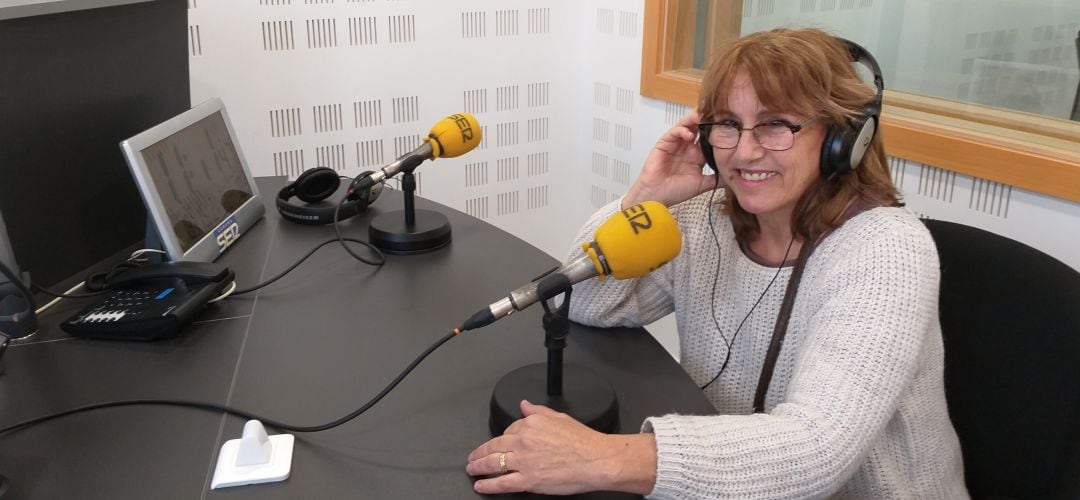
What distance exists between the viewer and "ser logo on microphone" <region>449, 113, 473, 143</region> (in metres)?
1.50

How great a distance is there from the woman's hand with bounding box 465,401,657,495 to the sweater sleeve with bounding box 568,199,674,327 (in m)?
0.33

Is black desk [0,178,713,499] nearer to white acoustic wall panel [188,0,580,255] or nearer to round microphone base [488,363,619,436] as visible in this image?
round microphone base [488,363,619,436]

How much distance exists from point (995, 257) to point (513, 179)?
4.94 feet

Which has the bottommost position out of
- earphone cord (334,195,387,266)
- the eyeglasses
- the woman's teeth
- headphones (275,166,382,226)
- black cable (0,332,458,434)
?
black cable (0,332,458,434)

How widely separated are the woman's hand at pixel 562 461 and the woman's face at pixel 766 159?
420mm

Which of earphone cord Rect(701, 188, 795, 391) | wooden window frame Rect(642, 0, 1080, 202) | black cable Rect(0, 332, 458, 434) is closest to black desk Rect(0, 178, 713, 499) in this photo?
black cable Rect(0, 332, 458, 434)

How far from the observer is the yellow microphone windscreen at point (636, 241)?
36.3 inches

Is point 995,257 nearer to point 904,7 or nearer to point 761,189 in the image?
point 761,189

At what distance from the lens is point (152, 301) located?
1179 mm

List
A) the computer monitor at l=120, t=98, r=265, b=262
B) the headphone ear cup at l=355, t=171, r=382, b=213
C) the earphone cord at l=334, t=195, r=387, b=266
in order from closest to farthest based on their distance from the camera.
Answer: the computer monitor at l=120, t=98, r=265, b=262, the earphone cord at l=334, t=195, r=387, b=266, the headphone ear cup at l=355, t=171, r=382, b=213

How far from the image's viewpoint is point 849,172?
1081 mm

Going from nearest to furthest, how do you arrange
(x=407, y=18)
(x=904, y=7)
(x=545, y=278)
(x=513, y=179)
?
1. (x=545, y=278)
2. (x=904, y=7)
3. (x=407, y=18)
4. (x=513, y=179)

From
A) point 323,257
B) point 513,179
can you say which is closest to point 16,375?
point 323,257

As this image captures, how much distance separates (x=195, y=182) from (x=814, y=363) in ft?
3.40
